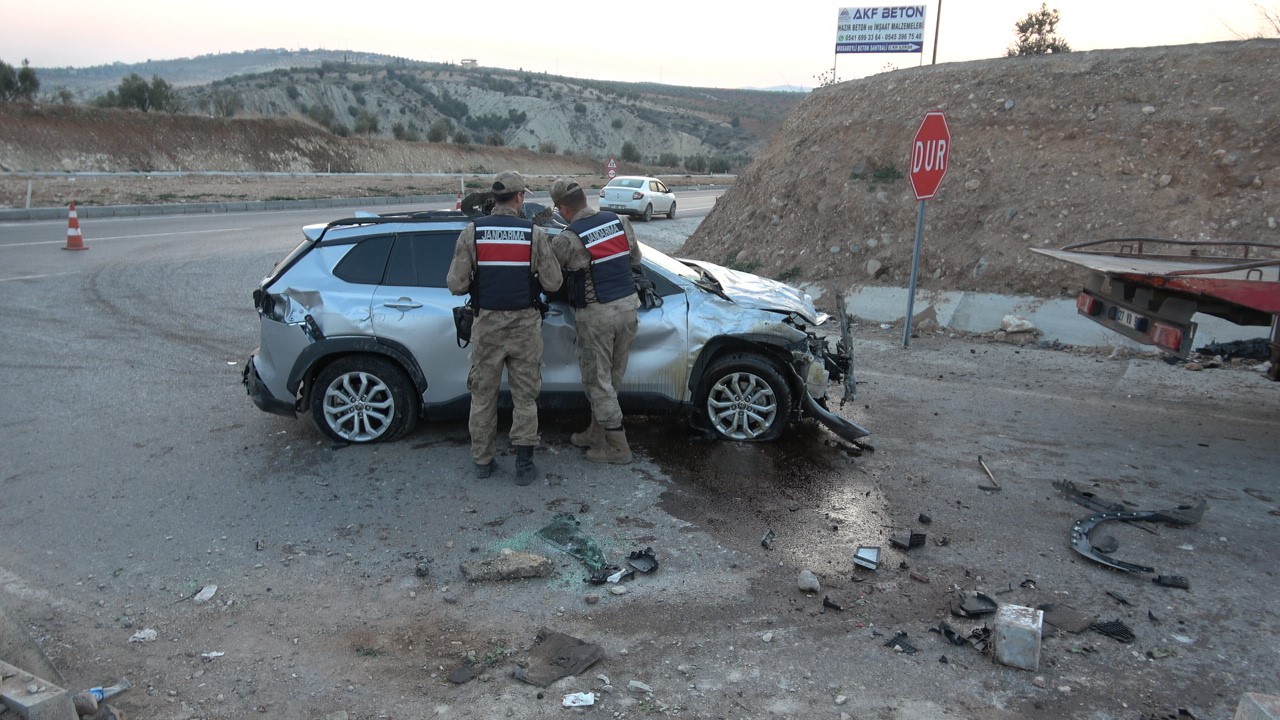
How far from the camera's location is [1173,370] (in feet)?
30.0

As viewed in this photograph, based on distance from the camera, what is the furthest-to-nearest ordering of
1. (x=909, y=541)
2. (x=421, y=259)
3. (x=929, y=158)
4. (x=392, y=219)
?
(x=929, y=158)
(x=392, y=219)
(x=421, y=259)
(x=909, y=541)

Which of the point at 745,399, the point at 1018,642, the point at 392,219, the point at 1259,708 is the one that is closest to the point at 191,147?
the point at 392,219

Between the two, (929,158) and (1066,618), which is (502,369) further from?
(929,158)

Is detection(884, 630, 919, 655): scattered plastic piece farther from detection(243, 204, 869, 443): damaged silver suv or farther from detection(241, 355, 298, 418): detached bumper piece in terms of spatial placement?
detection(241, 355, 298, 418): detached bumper piece

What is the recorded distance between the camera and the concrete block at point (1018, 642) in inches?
149

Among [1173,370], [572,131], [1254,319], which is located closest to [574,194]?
[1254,319]

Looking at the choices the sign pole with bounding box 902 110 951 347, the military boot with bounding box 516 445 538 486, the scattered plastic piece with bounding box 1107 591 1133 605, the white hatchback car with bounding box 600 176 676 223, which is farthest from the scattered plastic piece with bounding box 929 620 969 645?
the white hatchback car with bounding box 600 176 676 223

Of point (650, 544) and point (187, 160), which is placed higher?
point (187, 160)

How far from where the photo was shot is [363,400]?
20.7 feet

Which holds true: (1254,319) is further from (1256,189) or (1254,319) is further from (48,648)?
(48,648)

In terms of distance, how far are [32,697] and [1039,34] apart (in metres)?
20.5

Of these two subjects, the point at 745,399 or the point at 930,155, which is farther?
the point at 930,155

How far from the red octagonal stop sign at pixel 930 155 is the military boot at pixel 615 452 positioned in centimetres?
551

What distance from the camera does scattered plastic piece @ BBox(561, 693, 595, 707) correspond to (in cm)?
355
